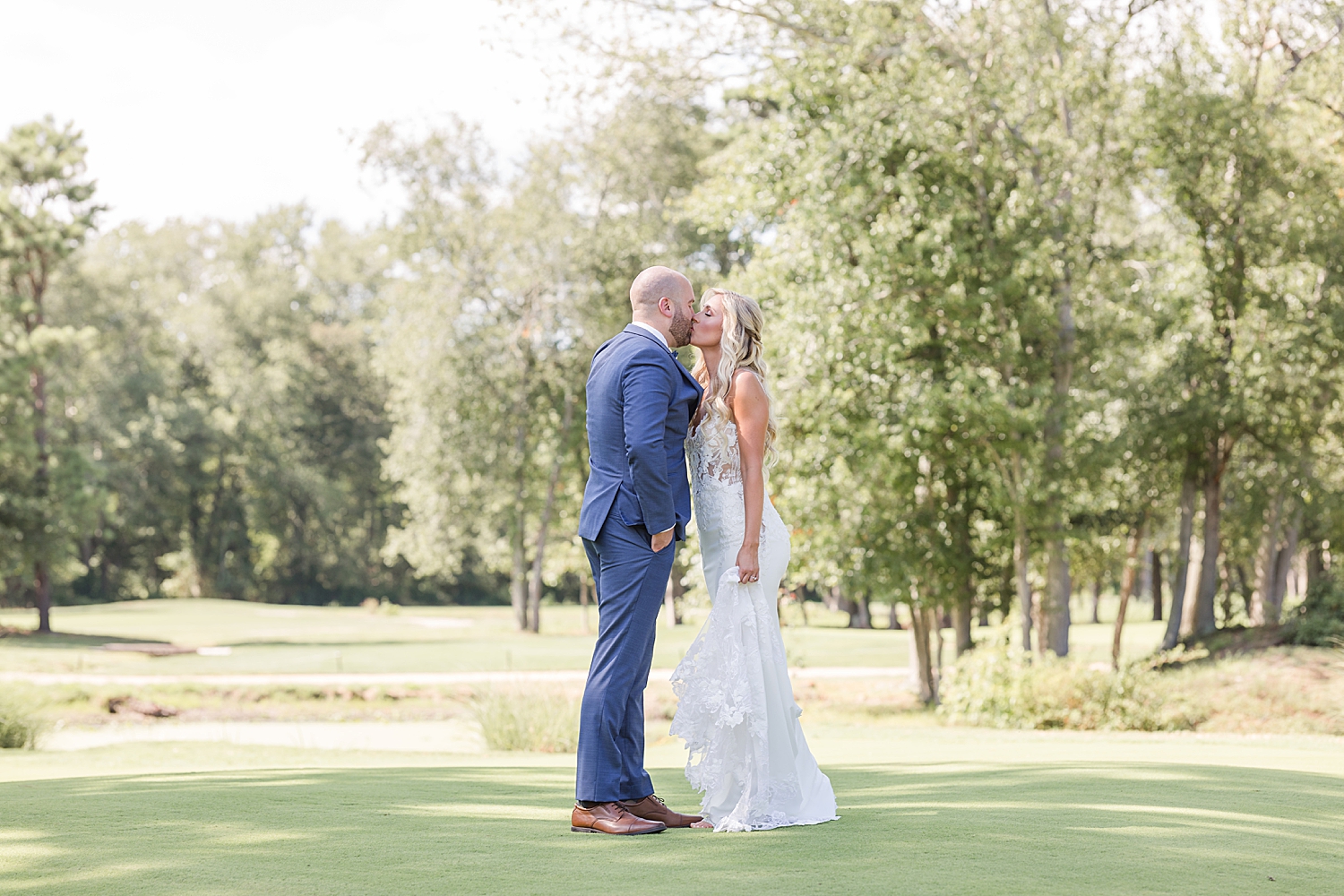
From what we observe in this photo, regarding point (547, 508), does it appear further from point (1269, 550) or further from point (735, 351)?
point (735, 351)

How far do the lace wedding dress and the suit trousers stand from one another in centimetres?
30

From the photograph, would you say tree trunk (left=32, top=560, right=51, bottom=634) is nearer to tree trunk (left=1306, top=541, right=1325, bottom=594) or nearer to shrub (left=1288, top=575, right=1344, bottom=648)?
shrub (left=1288, top=575, right=1344, bottom=648)

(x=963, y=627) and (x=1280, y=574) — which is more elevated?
(x=1280, y=574)

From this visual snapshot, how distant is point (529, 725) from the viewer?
34.7 feet

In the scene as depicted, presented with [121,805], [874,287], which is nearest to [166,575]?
[874,287]

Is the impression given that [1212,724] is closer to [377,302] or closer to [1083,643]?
[1083,643]

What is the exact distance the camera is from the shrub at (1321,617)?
1567 centimetres

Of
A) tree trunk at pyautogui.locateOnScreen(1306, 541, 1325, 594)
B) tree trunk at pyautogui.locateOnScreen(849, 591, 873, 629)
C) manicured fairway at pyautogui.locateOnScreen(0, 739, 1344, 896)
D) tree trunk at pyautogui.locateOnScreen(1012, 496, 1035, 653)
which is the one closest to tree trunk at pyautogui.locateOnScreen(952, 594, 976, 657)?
tree trunk at pyautogui.locateOnScreen(1012, 496, 1035, 653)

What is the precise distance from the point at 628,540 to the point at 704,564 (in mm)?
671

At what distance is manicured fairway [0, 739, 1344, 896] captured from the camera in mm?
3383

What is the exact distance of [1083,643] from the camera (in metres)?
32.3

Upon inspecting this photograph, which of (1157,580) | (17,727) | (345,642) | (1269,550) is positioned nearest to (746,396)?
(17,727)

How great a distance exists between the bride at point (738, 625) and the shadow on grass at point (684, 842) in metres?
0.28

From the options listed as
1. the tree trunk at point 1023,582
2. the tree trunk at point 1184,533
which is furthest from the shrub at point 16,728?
the tree trunk at point 1184,533
